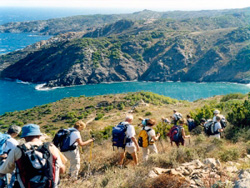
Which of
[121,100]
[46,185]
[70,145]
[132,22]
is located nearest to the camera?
[46,185]

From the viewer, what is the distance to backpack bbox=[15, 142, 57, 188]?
132 inches

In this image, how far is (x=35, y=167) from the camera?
11.0 feet

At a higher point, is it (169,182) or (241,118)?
(169,182)

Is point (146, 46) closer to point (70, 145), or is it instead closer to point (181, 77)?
point (181, 77)

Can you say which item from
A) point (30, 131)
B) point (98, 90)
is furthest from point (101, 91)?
point (30, 131)

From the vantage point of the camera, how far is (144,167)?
5.79 meters

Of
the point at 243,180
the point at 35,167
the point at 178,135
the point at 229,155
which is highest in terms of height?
the point at 35,167

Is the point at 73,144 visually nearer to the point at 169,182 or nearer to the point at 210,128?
the point at 169,182

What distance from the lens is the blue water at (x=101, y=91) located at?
7088 cm

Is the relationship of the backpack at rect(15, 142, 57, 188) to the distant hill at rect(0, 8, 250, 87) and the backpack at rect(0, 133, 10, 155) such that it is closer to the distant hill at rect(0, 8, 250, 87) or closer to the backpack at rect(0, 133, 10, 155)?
the backpack at rect(0, 133, 10, 155)

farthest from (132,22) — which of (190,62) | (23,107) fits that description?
(23,107)

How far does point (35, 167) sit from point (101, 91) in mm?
76004

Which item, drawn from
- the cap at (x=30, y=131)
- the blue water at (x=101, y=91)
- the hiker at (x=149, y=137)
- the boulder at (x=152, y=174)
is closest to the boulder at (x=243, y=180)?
the boulder at (x=152, y=174)

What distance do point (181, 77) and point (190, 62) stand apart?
8.05m
